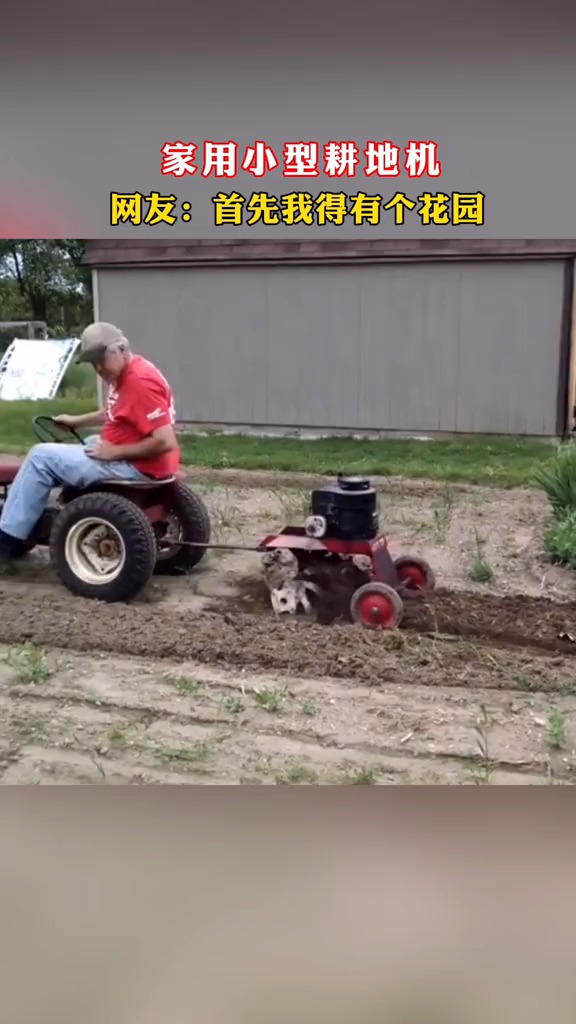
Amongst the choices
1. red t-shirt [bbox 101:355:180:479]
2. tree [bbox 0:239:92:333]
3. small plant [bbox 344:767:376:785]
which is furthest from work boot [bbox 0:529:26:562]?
small plant [bbox 344:767:376:785]

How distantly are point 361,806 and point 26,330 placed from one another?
1815 millimetres

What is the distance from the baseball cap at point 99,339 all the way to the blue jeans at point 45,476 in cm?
41

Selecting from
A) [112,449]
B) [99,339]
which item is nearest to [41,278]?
[99,339]

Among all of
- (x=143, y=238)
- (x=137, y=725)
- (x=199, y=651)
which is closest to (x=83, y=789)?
(x=137, y=725)

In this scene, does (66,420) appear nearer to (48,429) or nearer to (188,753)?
(48,429)

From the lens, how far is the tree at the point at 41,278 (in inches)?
121

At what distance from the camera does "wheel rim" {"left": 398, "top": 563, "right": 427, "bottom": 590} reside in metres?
3.65

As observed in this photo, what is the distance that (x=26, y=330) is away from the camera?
3.20 meters

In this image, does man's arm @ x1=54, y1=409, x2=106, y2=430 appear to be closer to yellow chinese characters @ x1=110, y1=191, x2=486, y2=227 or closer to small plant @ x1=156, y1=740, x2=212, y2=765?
yellow chinese characters @ x1=110, y1=191, x2=486, y2=227

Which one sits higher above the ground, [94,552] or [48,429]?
[48,429]

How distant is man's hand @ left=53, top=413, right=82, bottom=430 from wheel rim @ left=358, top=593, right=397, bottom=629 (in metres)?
1.26

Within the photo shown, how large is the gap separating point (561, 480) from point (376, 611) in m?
0.94

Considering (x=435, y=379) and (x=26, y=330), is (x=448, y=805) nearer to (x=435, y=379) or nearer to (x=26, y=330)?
(x=435, y=379)

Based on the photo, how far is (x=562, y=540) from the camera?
378 centimetres
